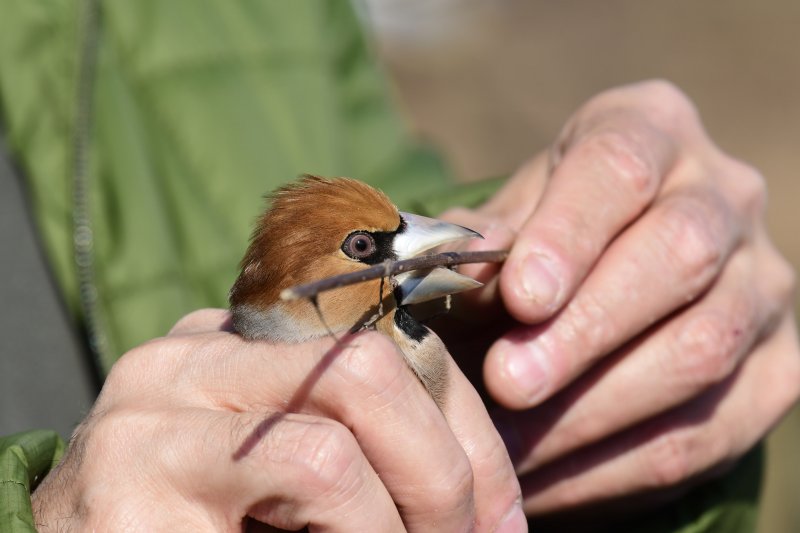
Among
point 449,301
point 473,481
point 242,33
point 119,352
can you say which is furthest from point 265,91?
point 473,481

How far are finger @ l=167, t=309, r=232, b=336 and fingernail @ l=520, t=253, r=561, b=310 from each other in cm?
86

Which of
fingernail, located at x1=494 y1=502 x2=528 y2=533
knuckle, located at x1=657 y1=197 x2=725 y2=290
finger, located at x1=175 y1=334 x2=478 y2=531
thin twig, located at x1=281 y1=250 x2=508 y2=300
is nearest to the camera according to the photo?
thin twig, located at x1=281 y1=250 x2=508 y2=300

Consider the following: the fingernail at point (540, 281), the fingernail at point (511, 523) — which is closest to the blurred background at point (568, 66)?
the fingernail at point (540, 281)

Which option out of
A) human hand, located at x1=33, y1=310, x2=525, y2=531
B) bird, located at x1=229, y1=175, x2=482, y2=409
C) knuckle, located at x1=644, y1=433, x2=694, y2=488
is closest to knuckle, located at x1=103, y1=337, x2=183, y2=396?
human hand, located at x1=33, y1=310, x2=525, y2=531

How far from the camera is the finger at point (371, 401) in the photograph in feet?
6.72

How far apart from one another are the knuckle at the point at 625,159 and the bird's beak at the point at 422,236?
583 mm

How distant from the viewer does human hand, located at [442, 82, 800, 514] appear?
8.98 feet

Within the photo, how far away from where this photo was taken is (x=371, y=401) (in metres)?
2.05

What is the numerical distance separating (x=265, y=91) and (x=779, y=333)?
2.39 meters

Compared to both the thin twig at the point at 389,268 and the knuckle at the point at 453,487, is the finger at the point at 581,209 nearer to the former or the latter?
the thin twig at the point at 389,268

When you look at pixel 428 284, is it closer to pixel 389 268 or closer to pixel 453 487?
pixel 389 268

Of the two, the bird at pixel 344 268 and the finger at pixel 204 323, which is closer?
the bird at pixel 344 268

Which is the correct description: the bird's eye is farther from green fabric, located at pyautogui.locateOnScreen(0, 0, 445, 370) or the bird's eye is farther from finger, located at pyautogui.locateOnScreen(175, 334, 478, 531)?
green fabric, located at pyautogui.locateOnScreen(0, 0, 445, 370)

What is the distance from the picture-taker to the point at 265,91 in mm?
4121
